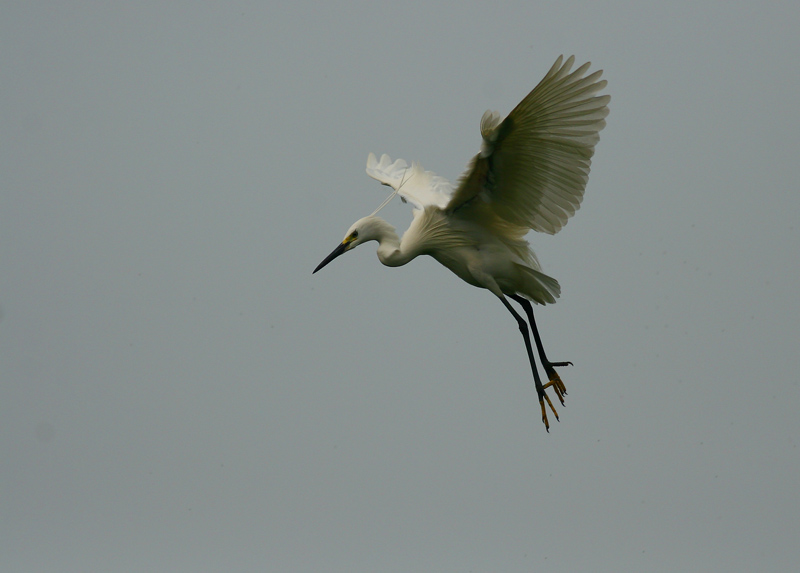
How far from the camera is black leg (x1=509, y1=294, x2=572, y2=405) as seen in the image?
571cm

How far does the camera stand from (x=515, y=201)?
5480 mm

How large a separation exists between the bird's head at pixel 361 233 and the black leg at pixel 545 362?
0.86 m

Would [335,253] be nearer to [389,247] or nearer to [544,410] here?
[389,247]

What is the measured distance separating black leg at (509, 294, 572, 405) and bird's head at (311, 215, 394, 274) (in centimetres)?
86

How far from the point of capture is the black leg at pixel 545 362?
5.71 meters

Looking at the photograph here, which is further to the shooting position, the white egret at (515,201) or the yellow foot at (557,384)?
the yellow foot at (557,384)

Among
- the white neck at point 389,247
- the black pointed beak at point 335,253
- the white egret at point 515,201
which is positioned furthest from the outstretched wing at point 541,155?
the black pointed beak at point 335,253

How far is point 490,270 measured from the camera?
5.60 metres

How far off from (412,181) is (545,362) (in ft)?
4.69

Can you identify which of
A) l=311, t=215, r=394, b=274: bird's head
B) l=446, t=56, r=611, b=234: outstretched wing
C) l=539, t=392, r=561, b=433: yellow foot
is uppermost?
l=446, t=56, r=611, b=234: outstretched wing

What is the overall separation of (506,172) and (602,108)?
61 centimetres

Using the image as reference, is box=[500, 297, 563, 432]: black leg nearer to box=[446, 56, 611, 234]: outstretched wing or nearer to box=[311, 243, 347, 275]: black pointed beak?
box=[446, 56, 611, 234]: outstretched wing

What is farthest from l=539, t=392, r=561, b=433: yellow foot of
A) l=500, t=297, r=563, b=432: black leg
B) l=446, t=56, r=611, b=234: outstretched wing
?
l=446, t=56, r=611, b=234: outstretched wing

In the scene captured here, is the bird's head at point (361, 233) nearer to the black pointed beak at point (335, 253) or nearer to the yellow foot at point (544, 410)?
the black pointed beak at point (335, 253)
